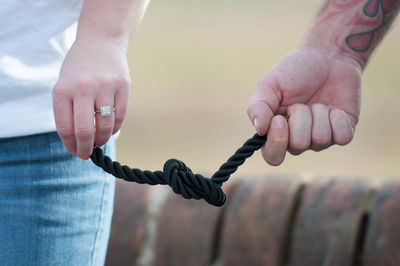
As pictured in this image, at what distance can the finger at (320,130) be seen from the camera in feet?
3.76

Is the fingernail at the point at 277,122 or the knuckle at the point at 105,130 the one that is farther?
the fingernail at the point at 277,122

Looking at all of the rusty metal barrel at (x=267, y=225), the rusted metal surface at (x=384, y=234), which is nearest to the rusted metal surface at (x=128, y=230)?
the rusty metal barrel at (x=267, y=225)

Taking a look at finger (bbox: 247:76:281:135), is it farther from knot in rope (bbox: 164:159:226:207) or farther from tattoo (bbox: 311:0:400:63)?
tattoo (bbox: 311:0:400:63)

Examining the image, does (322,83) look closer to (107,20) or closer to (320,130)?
(320,130)

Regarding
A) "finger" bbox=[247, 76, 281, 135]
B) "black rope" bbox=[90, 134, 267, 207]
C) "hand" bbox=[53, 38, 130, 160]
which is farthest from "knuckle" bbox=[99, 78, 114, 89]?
"finger" bbox=[247, 76, 281, 135]

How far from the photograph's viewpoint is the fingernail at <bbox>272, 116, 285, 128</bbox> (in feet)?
3.77

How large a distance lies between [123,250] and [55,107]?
1.52 meters

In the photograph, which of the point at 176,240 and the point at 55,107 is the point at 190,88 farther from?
the point at 55,107

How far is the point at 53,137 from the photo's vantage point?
120cm

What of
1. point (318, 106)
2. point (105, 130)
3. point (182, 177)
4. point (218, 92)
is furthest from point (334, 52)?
point (218, 92)

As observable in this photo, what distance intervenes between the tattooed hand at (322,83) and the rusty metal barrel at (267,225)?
967 mm

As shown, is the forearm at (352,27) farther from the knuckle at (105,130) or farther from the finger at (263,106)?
the knuckle at (105,130)

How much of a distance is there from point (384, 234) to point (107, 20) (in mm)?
1479

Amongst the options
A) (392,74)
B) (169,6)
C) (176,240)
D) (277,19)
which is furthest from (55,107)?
(169,6)
